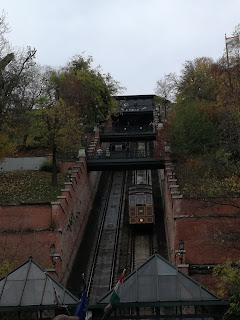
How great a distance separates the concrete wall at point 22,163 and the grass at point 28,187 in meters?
1.87

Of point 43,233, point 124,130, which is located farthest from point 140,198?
point 124,130

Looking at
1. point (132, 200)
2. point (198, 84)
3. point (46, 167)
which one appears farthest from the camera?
point (198, 84)

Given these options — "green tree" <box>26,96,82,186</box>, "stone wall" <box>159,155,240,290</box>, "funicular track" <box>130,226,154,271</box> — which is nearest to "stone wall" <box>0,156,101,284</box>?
"funicular track" <box>130,226,154,271</box>

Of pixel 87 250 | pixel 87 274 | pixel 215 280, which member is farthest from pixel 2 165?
pixel 215 280

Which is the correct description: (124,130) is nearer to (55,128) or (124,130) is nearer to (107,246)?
(55,128)

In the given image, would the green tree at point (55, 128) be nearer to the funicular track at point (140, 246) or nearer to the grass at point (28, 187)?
the grass at point (28, 187)

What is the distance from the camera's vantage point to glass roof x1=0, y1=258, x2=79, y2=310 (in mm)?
14844

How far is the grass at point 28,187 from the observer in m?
31.0

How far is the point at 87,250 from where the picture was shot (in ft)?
101

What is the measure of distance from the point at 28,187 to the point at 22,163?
7.31 meters

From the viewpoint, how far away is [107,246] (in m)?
31.7

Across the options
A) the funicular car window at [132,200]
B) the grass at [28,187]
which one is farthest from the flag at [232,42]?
the grass at [28,187]

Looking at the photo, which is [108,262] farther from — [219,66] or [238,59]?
[219,66]

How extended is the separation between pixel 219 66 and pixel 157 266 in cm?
3330
